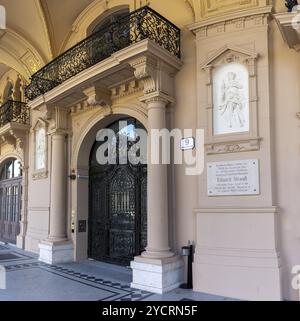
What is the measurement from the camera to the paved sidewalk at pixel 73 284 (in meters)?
5.41

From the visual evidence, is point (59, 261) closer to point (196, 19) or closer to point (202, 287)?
point (202, 287)

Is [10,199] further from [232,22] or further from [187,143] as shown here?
[232,22]

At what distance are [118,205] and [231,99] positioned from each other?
3677mm

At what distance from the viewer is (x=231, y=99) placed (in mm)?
5824

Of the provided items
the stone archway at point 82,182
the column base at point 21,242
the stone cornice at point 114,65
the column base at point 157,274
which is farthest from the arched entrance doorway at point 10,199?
the column base at point 157,274

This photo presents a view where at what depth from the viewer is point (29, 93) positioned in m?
9.34

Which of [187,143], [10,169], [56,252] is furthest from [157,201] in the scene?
[10,169]

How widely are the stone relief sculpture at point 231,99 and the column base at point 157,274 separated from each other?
95.5 inches

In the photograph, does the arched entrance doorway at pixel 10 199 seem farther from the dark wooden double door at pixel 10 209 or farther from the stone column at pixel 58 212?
the stone column at pixel 58 212

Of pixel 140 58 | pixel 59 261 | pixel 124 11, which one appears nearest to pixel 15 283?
pixel 59 261

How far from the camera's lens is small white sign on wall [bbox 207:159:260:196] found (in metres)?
5.45

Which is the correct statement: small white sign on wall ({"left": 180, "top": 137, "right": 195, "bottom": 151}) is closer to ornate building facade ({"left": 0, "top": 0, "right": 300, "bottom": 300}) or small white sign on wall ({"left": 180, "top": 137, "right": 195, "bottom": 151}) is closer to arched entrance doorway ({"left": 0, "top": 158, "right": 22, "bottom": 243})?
ornate building facade ({"left": 0, "top": 0, "right": 300, "bottom": 300})

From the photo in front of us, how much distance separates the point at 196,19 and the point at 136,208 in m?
4.02

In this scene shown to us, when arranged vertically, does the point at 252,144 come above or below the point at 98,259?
above
